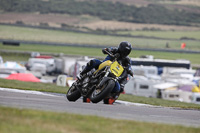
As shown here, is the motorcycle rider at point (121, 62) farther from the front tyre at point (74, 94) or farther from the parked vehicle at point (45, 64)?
the parked vehicle at point (45, 64)

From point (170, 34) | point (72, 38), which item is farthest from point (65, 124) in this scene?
point (170, 34)

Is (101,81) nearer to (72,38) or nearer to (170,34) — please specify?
(72,38)

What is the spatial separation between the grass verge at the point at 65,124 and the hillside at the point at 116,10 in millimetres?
98084

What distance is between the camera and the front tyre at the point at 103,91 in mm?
10500

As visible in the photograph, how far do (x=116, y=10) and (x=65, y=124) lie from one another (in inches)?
4633

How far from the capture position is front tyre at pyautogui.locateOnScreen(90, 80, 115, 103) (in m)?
10.5

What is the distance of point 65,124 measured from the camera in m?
6.82

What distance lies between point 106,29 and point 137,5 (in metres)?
29.1

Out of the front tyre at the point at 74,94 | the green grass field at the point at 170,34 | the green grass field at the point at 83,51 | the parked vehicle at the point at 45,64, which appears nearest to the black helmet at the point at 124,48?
the front tyre at the point at 74,94

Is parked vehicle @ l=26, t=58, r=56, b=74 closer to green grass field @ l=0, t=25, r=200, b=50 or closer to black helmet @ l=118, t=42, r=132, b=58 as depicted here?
black helmet @ l=118, t=42, r=132, b=58

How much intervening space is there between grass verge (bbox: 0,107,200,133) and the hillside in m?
98.1

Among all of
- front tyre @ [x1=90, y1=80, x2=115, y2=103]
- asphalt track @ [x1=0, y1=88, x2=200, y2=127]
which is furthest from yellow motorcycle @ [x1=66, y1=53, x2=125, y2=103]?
asphalt track @ [x1=0, y1=88, x2=200, y2=127]

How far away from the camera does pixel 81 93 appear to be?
11.6 m

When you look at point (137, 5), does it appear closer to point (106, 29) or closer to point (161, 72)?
point (106, 29)
